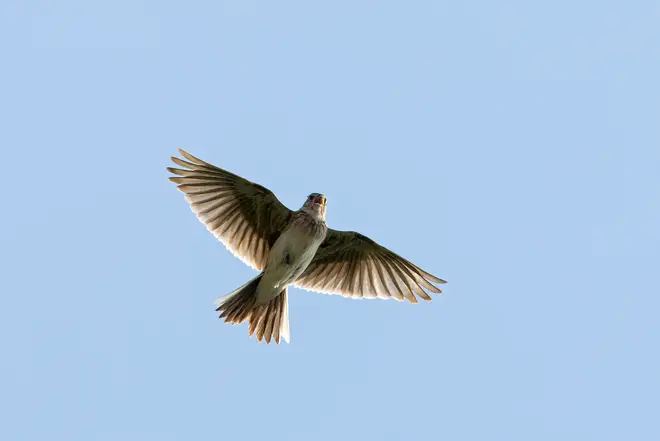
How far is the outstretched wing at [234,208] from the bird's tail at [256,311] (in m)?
0.59

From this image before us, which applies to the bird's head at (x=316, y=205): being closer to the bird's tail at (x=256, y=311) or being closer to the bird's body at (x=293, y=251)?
the bird's body at (x=293, y=251)

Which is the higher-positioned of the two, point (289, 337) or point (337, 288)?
point (337, 288)

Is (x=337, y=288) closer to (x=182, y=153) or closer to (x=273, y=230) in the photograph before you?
(x=273, y=230)

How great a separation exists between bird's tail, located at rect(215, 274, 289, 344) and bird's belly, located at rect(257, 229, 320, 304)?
0.59 feet

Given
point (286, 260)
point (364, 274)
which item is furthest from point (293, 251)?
point (364, 274)

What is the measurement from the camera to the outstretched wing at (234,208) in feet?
54.8

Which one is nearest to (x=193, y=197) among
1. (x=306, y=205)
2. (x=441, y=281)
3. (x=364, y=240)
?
(x=306, y=205)

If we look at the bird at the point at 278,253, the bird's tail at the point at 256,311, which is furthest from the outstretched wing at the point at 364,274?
the bird's tail at the point at 256,311

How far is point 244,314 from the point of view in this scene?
16891mm

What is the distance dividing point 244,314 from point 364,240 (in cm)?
241

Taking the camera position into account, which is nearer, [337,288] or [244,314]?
[244,314]

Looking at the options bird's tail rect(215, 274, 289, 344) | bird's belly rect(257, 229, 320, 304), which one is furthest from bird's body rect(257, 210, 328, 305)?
bird's tail rect(215, 274, 289, 344)

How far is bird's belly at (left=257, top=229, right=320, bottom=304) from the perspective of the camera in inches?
653

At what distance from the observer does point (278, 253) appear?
16.6m
